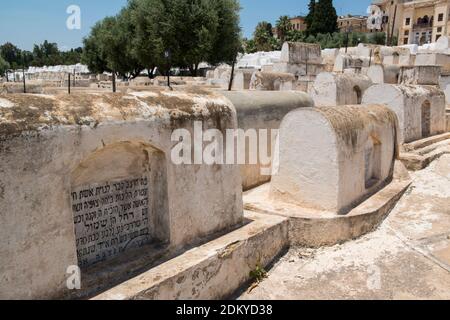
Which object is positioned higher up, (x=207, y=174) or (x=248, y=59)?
(x=248, y=59)

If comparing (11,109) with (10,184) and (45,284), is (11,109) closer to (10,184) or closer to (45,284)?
(10,184)

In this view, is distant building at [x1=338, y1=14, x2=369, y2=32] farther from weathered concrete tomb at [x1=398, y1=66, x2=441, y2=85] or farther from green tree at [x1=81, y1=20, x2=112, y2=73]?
weathered concrete tomb at [x1=398, y1=66, x2=441, y2=85]

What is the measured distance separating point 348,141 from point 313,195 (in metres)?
1.11

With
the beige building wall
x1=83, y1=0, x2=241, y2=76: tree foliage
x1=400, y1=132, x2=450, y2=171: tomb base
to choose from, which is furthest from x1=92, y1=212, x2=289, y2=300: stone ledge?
the beige building wall

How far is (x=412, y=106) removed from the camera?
1222 centimetres

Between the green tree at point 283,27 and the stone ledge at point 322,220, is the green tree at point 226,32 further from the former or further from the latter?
the green tree at point 283,27

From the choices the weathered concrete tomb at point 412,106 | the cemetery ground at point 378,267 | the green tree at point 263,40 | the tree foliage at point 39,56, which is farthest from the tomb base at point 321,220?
the tree foliage at point 39,56

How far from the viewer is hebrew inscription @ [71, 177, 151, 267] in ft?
13.5

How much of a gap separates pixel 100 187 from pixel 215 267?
5.40 ft

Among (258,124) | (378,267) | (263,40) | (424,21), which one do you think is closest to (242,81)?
(258,124)

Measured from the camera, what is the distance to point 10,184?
3.17m

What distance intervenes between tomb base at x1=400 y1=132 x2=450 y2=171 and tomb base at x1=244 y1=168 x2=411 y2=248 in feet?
11.9

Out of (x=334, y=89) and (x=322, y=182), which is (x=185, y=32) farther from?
(x=322, y=182)
